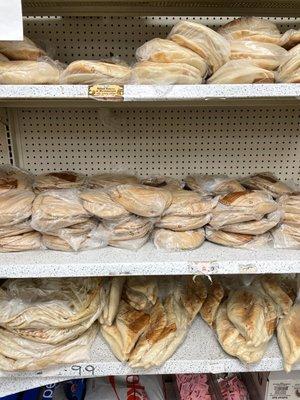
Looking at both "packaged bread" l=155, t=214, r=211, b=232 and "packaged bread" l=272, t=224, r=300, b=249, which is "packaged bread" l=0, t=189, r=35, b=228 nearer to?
"packaged bread" l=155, t=214, r=211, b=232

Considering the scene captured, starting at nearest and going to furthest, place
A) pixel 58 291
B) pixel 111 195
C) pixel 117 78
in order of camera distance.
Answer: pixel 117 78 < pixel 111 195 < pixel 58 291

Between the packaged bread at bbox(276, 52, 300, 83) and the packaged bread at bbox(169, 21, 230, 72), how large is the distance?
0.45ft

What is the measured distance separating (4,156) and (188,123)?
67cm

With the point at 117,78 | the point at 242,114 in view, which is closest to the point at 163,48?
the point at 117,78

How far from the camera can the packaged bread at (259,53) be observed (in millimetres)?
836

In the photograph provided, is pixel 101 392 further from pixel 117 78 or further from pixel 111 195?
pixel 117 78

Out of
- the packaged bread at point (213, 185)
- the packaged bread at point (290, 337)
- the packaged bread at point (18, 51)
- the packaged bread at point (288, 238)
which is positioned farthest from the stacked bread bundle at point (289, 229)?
the packaged bread at point (18, 51)

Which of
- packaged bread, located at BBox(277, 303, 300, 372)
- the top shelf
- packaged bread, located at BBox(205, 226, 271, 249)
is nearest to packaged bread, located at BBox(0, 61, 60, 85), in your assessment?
the top shelf

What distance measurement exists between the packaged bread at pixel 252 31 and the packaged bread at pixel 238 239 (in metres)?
0.51

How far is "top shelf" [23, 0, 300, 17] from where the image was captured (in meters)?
1.05

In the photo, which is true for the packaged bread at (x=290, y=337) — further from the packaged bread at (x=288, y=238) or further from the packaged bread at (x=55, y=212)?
the packaged bread at (x=55, y=212)

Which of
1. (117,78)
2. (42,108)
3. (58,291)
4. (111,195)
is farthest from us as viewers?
(42,108)

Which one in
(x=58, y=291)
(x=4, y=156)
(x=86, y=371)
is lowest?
(x=86, y=371)

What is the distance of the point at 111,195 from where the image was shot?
3.15 feet
